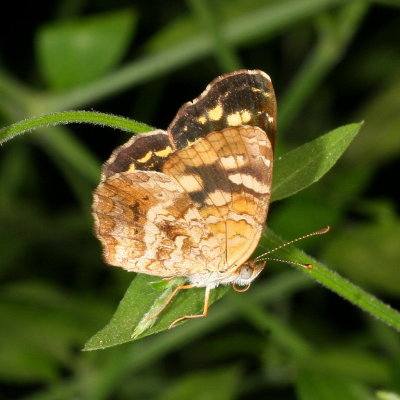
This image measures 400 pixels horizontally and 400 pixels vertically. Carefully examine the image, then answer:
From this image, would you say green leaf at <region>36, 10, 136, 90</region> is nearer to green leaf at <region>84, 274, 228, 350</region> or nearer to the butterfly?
the butterfly

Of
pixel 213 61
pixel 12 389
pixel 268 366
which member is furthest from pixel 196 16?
pixel 12 389

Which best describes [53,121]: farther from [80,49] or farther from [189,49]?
[189,49]

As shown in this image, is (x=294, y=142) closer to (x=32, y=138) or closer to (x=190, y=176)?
(x=32, y=138)

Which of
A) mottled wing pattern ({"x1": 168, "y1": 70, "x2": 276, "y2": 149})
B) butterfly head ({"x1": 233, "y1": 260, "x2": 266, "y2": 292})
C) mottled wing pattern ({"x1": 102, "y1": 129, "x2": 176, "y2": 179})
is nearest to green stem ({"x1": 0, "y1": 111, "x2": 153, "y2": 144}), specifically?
mottled wing pattern ({"x1": 102, "y1": 129, "x2": 176, "y2": 179})

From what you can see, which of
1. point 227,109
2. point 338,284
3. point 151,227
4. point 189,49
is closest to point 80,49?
point 189,49

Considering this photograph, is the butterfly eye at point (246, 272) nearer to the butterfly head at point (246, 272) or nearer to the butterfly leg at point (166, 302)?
the butterfly head at point (246, 272)
